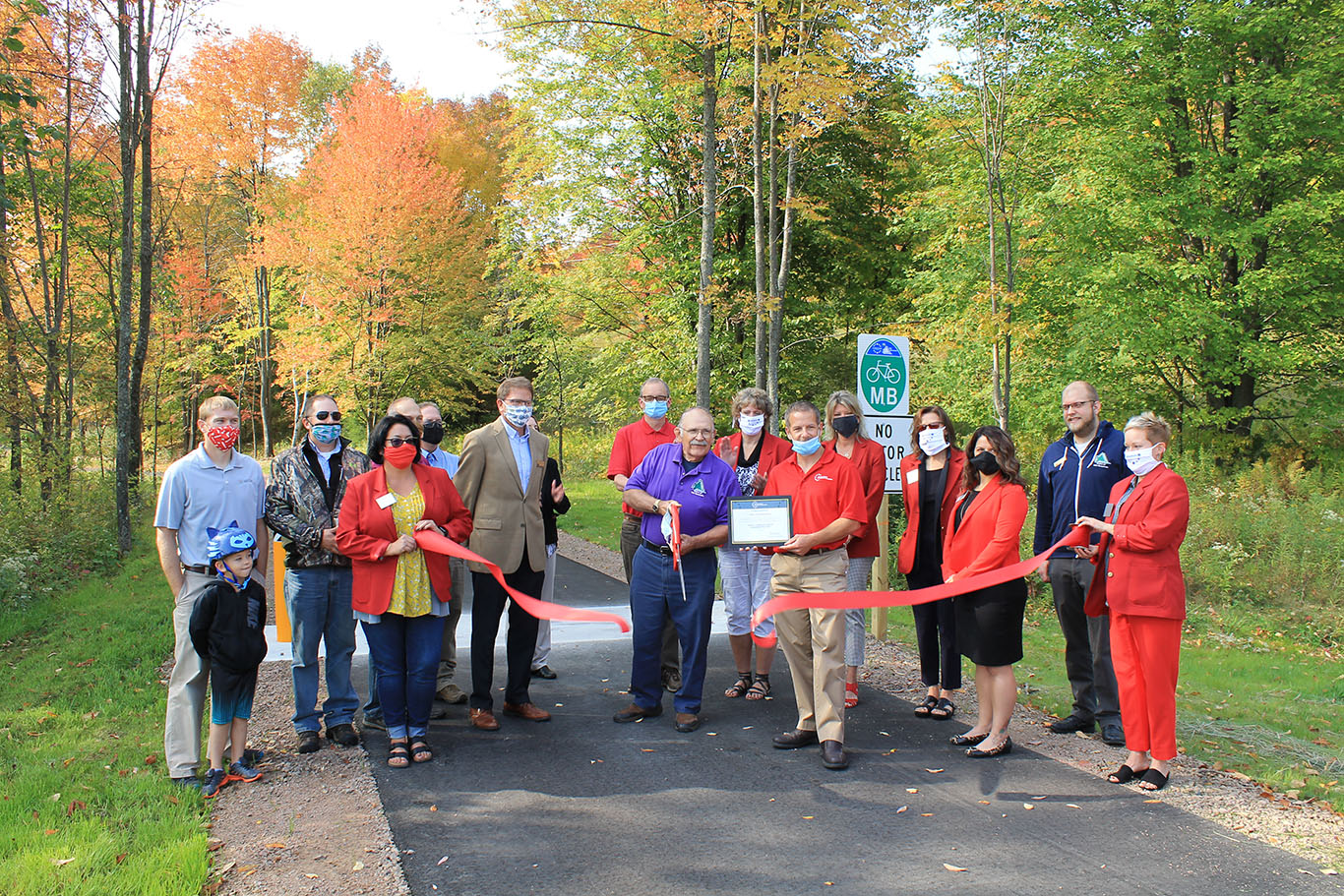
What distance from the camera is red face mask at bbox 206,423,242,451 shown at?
5.19 m

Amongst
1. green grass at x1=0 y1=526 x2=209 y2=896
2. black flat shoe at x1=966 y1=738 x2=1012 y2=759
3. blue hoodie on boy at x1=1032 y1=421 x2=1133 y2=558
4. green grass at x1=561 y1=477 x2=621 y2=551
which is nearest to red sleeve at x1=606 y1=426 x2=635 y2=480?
blue hoodie on boy at x1=1032 y1=421 x2=1133 y2=558

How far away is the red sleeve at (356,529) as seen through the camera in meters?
5.43

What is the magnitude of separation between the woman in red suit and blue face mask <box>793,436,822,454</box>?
578mm

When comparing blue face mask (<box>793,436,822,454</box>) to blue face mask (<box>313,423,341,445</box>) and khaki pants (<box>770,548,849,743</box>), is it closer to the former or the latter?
khaki pants (<box>770,548,849,743</box>)

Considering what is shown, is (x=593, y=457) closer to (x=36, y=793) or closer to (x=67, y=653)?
(x=67, y=653)

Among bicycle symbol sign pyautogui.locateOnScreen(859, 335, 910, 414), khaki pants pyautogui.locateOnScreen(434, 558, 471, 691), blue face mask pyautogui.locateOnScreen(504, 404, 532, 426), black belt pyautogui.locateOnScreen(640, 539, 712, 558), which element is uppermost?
bicycle symbol sign pyautogui.locateOnScreen(859, 335, 910, 414)

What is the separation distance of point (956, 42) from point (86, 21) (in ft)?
47.3

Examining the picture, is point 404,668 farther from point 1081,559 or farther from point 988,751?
point 1081,559

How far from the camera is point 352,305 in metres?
24.5

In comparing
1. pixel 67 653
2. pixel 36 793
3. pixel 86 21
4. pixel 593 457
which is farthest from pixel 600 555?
pixel 593 457

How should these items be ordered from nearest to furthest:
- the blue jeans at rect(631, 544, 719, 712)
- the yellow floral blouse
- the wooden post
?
the yellow floral blouse
the blue jeans at rect(631, 544, 719, 712)
the wooden post

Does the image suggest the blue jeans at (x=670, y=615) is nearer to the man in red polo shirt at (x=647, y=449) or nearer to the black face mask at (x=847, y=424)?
the man in red polo shirt at (x=647, y=449)

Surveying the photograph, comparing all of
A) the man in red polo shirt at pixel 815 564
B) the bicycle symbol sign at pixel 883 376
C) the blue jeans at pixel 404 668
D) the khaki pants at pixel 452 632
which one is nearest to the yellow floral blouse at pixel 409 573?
the blue jeans at pixel 404 668

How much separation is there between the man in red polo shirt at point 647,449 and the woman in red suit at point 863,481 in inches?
54.9
